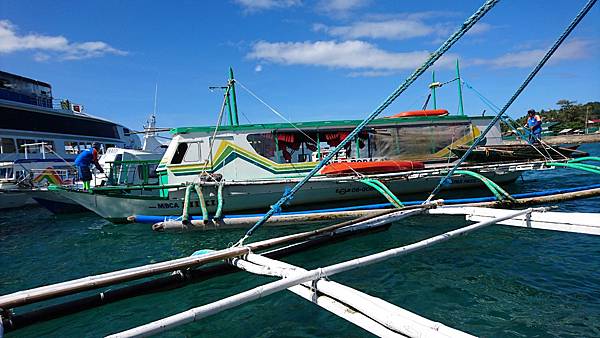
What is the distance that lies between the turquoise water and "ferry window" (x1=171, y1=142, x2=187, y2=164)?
3102 millimetres

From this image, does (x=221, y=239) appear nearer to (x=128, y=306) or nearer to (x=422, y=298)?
(x=128, y=306)

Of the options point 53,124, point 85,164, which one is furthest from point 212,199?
point 53,124

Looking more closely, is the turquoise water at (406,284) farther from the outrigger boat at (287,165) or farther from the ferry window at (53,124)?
the ferry window at (53,124)

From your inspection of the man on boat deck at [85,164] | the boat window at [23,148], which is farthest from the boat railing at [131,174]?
the boat window at [23,148]

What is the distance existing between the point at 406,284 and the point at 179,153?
8.65 m

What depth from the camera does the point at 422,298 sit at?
464cm

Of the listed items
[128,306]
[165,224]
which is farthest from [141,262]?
[128,306]

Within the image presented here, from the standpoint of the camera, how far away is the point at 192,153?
11.2m

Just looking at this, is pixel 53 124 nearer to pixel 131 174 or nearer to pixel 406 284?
pixel 131 174

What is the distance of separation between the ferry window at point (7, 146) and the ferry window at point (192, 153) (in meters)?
19.4

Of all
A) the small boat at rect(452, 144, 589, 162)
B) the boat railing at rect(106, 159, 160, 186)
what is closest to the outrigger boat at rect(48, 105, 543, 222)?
the small boat at rect(452, 144, 589, 162)

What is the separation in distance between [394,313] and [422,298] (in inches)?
90.6

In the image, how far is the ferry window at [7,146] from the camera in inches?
883

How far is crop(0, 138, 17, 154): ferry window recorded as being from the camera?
22.4m
